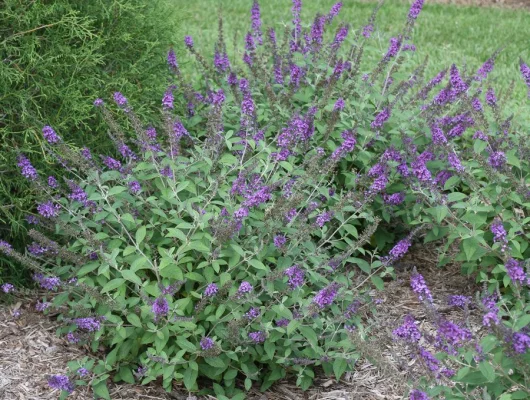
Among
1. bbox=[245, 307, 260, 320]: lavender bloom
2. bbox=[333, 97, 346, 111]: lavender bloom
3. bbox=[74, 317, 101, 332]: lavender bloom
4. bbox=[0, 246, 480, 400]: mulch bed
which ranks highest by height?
bbox=[333, 97, 346, 111]: lavender bloom

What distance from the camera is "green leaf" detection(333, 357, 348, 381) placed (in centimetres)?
379

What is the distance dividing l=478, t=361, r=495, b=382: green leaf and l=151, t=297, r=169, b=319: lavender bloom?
1.37 meters

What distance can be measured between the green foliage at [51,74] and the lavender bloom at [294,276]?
4.99 ft

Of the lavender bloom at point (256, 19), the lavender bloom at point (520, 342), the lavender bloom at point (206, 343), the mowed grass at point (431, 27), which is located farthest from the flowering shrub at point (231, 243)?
the mowed grass at point (431, 27)

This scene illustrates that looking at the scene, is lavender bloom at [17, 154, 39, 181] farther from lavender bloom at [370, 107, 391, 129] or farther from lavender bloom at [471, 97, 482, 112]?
lavender bloom at [471, 97, 482, 112]

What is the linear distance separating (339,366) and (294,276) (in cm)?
50

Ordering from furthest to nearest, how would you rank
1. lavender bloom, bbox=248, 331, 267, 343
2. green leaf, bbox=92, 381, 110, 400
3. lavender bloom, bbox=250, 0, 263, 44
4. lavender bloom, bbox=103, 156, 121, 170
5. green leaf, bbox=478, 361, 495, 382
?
1. lavender bloom, bbox=250, 0, 263, 44
2. lavender bloom, bbox=103, 156, 121, 170
3. green leaf, bbox=92, 381, 110, 400
4. lavender bloom, bbox=248, 331, 267, 343
5. green leaf, bbox=478, 361, 495, 382

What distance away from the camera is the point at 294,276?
375 cm

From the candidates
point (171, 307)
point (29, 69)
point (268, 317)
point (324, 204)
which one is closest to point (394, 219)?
point (324, 204)

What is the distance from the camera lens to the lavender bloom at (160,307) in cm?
342

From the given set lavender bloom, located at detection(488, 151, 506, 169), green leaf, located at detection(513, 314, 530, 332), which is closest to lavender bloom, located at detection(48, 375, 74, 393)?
green leaf, located at detection(513, 314, 530, 332)

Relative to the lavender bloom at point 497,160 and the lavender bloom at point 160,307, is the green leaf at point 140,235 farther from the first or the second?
the lavender bloom at point 497,160

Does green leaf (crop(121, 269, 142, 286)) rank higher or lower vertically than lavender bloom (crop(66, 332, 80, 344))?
higher

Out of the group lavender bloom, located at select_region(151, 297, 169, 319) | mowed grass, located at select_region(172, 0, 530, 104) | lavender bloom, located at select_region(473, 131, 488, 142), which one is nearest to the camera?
lavender bloom, located at select_region(151, 297, 169, 319)
